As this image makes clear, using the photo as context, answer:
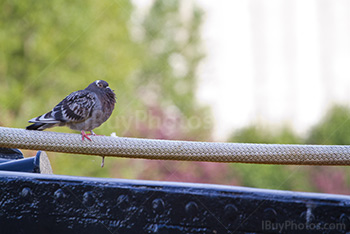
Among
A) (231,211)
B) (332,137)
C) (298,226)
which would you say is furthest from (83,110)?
(332,137)

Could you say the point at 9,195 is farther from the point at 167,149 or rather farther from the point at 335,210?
the point at 335,210

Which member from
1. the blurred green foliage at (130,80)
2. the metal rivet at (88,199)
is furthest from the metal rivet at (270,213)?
the blurred green foliage at (130,80)

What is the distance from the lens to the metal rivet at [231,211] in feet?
3.37

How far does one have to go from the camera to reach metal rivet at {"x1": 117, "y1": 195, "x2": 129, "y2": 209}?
1.08 m

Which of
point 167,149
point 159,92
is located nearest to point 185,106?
point 159,92

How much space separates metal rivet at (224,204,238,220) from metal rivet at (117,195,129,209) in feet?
0.80

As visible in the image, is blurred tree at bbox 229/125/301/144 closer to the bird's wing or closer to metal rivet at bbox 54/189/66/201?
the bird's wing

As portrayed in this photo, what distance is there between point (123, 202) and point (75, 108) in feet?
4.41

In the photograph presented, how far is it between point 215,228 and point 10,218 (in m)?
0.53

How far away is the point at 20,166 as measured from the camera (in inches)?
51.9

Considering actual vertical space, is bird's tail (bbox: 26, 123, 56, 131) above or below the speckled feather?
below

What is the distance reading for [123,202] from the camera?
1.09m

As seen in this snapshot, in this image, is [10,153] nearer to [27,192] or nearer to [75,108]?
[27,192]

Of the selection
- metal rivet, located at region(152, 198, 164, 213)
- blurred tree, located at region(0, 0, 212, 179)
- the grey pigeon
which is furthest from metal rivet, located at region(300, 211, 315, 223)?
blurred tree, located at region(0, 0, 212, 179)
